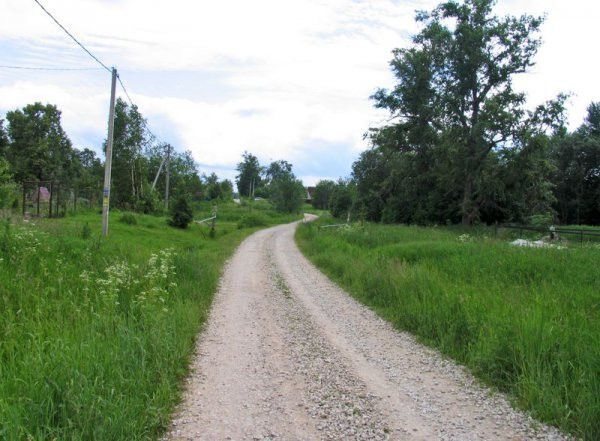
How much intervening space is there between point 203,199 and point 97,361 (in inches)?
3038

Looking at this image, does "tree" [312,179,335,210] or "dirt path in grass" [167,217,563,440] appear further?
"tree" [312,179,335,210]

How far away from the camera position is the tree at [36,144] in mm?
50906

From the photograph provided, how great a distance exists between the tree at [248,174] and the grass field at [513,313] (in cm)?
10911

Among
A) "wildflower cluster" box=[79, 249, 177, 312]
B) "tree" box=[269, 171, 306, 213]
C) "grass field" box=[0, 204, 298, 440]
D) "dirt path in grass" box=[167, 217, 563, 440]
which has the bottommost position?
"dirt path in grass" box=[167, 217, 563, 440]

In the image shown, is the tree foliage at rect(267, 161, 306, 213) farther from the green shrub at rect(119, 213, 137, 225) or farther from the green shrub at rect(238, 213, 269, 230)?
the green shrub at rect(119, 213, 137, 225)

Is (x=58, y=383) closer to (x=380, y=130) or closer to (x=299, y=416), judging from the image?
(x=299, y=416)

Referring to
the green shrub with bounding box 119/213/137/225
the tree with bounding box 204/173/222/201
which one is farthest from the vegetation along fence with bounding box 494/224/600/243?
the tree with bounding box 204/173/222/201

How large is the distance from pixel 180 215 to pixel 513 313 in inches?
1137

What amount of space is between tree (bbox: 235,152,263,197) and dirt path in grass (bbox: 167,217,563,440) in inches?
4428

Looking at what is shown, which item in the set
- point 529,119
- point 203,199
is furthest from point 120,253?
point 203,199

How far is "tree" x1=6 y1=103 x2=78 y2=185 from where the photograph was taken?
5091 cm

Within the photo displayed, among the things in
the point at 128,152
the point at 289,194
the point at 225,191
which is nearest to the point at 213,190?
the point at 225,191

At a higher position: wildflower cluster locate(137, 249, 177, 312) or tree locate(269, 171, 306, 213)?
tree locate(269, 171, 306, 213)

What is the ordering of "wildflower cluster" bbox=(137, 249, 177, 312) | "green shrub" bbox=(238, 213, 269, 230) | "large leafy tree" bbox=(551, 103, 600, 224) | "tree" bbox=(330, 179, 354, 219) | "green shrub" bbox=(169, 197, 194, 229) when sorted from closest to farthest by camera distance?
"wildflower cluster" bbox=(137, 249, 177, 312), "green shrub" bbox=(169, 197, 194, 229), "green shrub" bbox=(238, 213, 269, 230), "large leafy tree" bbox=(551, 103, 600, 224), "tree" bbox=(330, 179, 354, 219)
